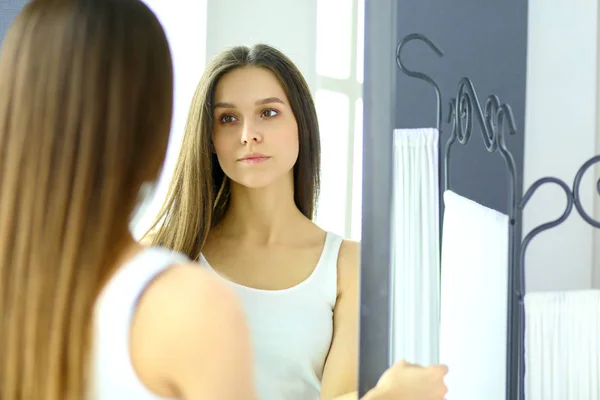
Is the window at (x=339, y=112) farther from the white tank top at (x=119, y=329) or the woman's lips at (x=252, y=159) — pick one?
the white tank top at (x=119, y=329)

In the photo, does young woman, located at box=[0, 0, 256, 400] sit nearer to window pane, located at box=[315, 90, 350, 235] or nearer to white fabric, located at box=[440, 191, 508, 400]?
white fabric, located at box=[440, 191, 508, 400]

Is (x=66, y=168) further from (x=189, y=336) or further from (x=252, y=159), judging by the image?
(x=252, y=159)

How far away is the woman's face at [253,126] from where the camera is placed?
86cm

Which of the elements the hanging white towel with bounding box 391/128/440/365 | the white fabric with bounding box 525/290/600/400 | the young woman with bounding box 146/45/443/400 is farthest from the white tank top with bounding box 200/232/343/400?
the white fabric with bounding box 525/290/600/400

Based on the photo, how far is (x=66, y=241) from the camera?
1.43ft

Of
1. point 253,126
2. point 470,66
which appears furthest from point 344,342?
point 470,66

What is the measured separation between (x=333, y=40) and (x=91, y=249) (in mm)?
802

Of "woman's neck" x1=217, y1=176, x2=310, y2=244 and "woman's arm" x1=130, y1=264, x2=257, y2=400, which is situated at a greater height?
"woman's neck" x1=217, y1=176, x2=310, y2=244

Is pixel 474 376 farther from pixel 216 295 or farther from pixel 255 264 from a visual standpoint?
pixel 216 295

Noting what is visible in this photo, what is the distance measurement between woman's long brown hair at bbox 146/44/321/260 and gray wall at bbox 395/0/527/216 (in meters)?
0.28

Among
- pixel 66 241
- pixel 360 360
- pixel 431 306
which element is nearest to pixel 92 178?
pixel 66 241

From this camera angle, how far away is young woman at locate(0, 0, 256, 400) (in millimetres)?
424

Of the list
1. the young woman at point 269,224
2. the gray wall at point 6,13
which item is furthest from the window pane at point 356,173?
the gray wall at point 6,13

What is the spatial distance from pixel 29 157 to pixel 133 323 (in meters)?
0.12
